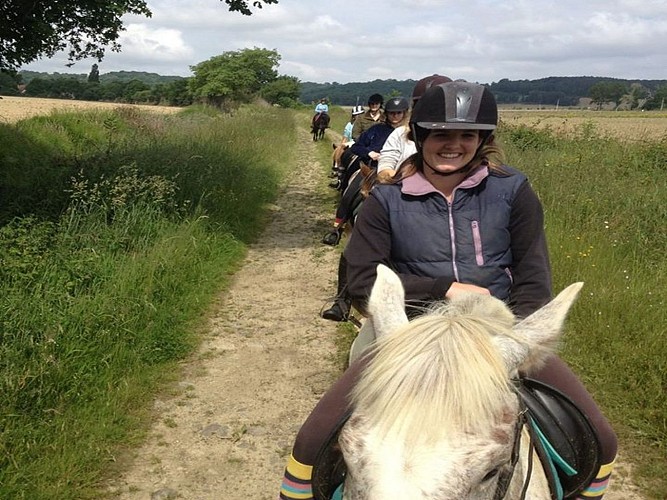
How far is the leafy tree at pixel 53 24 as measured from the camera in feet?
25.2

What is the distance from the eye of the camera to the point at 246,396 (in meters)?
4.52

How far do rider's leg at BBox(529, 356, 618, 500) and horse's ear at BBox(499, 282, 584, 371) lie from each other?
425 mm

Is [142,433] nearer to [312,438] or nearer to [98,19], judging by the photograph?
[312,438]

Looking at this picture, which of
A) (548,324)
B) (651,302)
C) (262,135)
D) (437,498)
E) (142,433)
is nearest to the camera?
(437,498)

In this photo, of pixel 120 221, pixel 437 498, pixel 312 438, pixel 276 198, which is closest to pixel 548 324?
pixel 437 498

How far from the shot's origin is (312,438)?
2.09 metres

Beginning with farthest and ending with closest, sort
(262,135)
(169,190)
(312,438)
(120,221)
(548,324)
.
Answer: (262,135), (169,190), (120,221), (312,438), (548,324)

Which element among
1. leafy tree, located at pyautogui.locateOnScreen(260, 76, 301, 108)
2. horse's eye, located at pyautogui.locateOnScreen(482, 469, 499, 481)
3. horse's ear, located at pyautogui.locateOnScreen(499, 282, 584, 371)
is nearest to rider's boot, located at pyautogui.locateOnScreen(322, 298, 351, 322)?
horse's ear, located at pyautogui.locateOnScreen(499, 282, 584, 371)

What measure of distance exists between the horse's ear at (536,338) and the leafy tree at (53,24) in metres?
7.88

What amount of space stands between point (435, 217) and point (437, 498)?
1253 mm

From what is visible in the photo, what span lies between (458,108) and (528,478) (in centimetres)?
136

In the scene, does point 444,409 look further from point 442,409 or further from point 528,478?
point 528,478

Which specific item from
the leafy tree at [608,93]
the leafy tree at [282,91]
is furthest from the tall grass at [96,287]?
the leafy tree at [608,93]

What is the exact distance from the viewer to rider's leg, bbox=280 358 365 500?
2.09 meters
